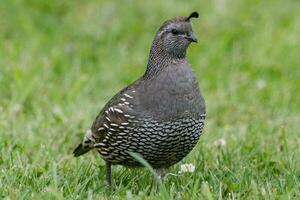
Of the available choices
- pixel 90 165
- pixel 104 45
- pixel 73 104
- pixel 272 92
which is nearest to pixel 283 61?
pixel 272 92

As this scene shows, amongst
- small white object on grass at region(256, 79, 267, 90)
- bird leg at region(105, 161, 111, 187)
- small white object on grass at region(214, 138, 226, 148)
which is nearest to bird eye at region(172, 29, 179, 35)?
bird leg at region(105, 161, 111, 187)

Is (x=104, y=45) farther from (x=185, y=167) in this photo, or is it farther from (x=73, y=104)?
(x=185, y=167)

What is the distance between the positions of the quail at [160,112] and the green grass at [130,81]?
0.67ft

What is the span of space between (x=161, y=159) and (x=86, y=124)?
178cm

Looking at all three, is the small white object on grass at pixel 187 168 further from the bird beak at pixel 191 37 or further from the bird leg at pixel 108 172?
the bird beak at pixel 191 37

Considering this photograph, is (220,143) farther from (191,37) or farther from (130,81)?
(130,81)

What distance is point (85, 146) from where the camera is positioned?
6293 millimetres

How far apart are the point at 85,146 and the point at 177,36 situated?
1106mm

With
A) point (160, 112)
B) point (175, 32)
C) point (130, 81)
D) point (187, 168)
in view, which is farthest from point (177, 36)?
point (130, 81)

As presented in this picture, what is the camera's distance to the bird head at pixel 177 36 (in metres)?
5.90

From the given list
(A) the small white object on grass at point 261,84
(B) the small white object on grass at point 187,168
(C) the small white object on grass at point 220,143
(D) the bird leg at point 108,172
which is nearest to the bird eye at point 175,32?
(B) the small white object on grass at point 187,168

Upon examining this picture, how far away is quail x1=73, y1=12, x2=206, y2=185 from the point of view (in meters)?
5.60

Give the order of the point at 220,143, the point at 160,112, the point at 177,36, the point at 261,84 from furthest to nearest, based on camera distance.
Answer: the point at 261,84, the point at 220,143, the point at 177,36, the point at 160,112

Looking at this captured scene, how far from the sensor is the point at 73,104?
791 cm
